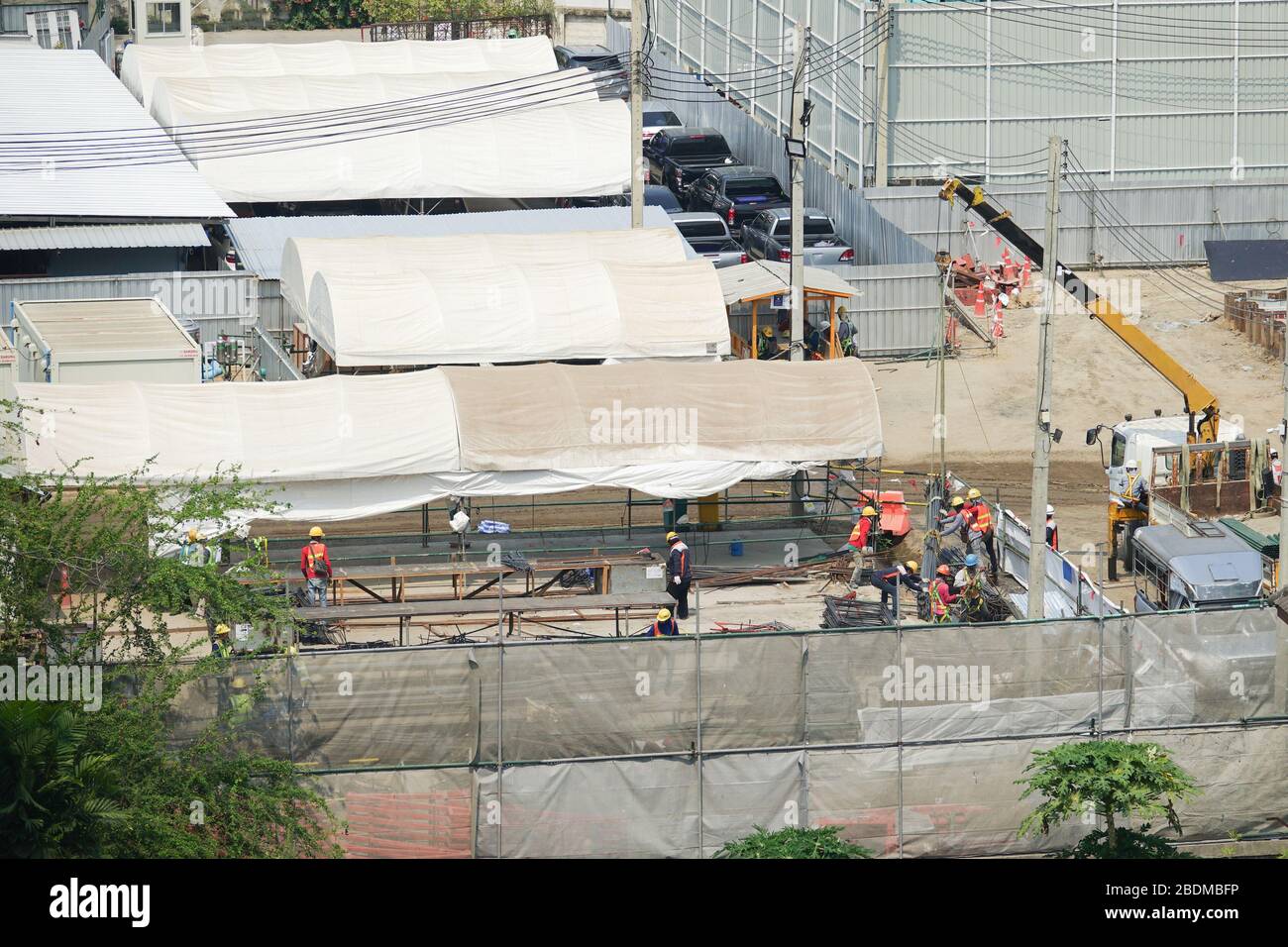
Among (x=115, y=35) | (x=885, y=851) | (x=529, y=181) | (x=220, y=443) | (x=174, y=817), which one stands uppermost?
(x=115, y=35)

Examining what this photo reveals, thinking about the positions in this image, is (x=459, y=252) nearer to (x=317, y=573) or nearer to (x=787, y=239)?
(x=787, y=239)

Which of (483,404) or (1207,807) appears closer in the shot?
(1207,807)

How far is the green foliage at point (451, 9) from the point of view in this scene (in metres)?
62.1

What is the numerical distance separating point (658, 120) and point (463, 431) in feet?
87.3

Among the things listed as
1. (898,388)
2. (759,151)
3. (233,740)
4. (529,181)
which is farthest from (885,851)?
(759,151)

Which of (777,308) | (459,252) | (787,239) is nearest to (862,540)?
(777,308)

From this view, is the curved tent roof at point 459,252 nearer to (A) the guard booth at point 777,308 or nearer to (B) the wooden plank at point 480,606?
(A) the guard booth at point 777,308

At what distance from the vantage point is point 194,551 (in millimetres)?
20594

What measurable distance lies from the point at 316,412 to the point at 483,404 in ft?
8.29

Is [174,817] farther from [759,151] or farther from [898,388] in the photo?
[759,151]

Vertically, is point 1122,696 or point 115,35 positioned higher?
point 115,35

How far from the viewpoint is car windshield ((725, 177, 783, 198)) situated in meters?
44.2

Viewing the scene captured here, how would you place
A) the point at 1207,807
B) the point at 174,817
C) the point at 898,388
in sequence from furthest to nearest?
1. the point at 898,388
2. the point at 1207,807
3. the point at 174,817

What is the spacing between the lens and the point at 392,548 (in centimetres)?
2723
